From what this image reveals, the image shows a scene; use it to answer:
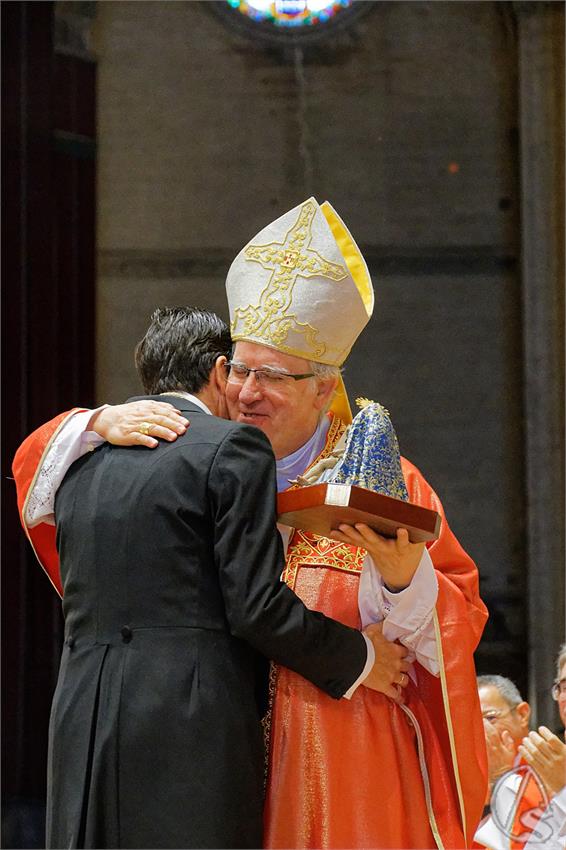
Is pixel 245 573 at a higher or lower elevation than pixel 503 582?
higher

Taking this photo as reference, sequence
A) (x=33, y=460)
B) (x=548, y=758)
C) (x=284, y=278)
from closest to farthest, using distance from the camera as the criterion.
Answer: (x=33, y=460)
(x=284, y=278)
(x=548, y=758)

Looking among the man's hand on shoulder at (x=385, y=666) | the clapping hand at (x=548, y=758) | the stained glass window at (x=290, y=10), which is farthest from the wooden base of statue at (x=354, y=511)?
the stained glass window at (x=290, y=10)

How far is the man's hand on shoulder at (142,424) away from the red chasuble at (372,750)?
17cm

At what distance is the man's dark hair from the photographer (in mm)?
2943

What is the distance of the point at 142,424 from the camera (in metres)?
2.76

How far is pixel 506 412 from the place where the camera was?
8.55 metres

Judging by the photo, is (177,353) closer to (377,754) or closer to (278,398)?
(278,398)

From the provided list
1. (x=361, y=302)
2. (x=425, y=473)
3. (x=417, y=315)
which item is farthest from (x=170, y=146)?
(x=361, y=302)

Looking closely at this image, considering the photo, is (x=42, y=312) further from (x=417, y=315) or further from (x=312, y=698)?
(x=312, y=698)

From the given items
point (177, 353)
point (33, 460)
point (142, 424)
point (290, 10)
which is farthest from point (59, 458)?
point (290, 10)

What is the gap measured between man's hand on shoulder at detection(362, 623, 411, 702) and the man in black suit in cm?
18

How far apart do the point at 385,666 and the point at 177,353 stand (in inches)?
32.4

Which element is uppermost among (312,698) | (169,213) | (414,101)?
(414,101)

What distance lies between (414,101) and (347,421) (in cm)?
587
